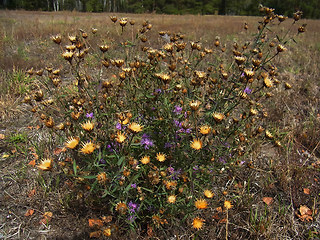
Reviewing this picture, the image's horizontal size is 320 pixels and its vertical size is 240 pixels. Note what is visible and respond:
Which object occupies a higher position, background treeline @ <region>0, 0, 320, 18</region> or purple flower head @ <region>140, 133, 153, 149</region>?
background treeline @ <region>0, 0, 320, 18</region>

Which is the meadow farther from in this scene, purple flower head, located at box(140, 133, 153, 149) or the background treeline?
the background treeline

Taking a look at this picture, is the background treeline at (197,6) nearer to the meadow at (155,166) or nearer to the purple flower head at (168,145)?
the meadow at (155,166)

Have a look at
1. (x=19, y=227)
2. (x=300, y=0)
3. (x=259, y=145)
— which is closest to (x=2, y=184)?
(x=19, y=227)

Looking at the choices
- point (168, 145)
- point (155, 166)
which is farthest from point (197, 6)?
point (155, 166)

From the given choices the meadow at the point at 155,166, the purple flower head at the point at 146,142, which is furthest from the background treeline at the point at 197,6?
the purple flower head at the point at 146,142

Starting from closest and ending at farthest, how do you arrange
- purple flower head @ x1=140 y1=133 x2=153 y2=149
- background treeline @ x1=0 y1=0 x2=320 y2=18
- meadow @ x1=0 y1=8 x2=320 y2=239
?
1. meadow @ x1=0 y1=8 x2=320 y2=239
2. purple flower head @ x1=140 y1=133 x2=153 y2=149
3. background treeline @ x1=0 y1=0 x2=320 y2=18

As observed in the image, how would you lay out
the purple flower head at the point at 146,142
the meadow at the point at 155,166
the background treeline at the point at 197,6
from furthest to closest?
the background treeline at the point at 197,6
the purple flower head at the point at 146,142
the meadow at the point at 155,166

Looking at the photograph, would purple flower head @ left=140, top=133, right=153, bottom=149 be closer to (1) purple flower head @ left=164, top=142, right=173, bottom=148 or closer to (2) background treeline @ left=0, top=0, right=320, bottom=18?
(1) purple flower head @ left=164, top=142, right=173, bottom=148

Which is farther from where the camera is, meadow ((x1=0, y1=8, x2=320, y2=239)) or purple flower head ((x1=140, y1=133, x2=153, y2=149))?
purple flower head ((x1=140, y1=133, x2=153, y2=149))

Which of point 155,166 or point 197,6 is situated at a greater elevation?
point 197,6

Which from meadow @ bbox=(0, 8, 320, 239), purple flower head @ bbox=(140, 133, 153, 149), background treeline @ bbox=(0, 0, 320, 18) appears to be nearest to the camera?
meadow @ bbox=(0, 8, 320, 239)

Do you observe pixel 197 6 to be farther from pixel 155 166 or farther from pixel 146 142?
pixel 155 166

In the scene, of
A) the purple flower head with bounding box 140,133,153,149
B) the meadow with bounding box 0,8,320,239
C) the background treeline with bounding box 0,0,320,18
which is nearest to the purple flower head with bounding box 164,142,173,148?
the meadow with bounding box 0,8,320,239

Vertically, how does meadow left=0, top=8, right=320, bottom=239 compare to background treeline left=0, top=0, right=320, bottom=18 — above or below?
below
